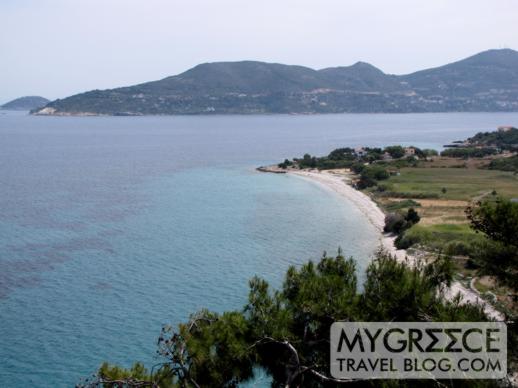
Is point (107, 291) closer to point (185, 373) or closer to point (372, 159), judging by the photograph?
point (185, 373)

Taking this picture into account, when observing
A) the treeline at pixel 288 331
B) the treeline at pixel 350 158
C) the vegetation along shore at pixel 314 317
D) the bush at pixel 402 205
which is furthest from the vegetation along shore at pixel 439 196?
the treeline at pixel 288 331

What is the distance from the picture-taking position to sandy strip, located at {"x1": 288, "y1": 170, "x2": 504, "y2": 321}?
33.2m

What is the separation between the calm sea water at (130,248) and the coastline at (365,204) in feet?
4.87

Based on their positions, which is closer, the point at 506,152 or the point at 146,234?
the point at 146,234

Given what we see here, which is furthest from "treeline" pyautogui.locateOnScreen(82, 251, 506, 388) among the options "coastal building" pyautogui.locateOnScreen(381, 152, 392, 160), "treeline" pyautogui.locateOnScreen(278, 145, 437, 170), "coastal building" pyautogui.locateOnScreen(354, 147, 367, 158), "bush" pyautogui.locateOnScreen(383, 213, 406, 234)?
"coastal building" pyautogui.locateOnScreen(354, 147, 367, 158)

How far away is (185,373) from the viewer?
13.9 meters

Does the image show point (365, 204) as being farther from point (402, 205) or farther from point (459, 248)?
point (459, 248)

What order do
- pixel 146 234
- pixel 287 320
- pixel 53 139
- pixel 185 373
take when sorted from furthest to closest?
pixel 53 139
pixel 146 234
pixel 287 320
pixel 185 373

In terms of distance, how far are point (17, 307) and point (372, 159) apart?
77266mm

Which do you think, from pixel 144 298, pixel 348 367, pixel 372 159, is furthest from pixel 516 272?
pixel 372 159

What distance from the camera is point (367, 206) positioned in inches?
2510

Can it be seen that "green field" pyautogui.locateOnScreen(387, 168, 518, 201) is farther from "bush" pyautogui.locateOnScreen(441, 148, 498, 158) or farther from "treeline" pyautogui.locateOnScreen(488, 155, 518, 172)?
"bush" pyautogui.locateOnScreen(441, 148, 498, 158)

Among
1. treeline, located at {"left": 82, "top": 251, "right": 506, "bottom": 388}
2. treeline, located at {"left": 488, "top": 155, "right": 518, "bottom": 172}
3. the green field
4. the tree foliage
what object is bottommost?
the green field

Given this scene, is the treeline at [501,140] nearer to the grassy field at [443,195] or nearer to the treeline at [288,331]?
the grassy field at [443,195]
